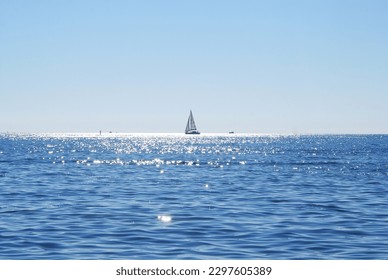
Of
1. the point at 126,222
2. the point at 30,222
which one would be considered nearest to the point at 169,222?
the point at 126,222

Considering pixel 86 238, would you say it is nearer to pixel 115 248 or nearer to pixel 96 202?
pixel 115 248

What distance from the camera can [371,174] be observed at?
56281 millimetres

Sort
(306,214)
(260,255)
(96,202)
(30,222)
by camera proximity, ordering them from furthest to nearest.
Answer: (96,202) < (306,214) < (30,222) < (260,255)

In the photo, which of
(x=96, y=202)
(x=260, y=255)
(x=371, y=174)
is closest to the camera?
(x=260, y=255)

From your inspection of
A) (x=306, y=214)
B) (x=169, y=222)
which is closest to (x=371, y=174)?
(x=306, y=214)

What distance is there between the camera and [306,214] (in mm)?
27109

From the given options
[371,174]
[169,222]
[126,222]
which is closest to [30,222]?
[126,222]

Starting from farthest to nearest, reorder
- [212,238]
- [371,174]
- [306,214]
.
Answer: [371,174], [306,214], [212,238]

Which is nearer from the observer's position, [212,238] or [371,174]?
[212,238]

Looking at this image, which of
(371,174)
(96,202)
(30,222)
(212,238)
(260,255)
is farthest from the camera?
(371,174)

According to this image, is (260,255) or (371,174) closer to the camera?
(260,255)
